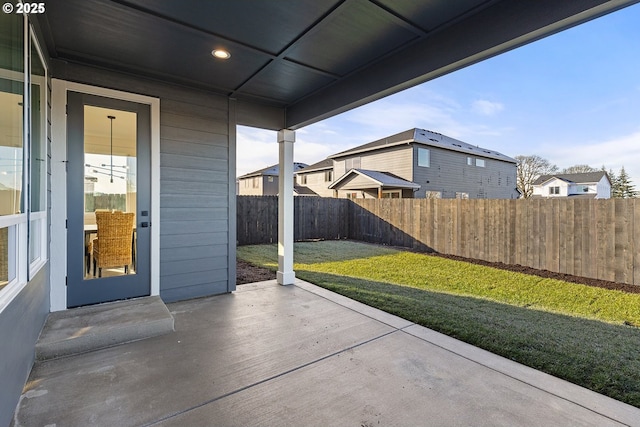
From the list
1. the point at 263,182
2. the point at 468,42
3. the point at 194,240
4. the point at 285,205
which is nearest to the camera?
the point at 468,42

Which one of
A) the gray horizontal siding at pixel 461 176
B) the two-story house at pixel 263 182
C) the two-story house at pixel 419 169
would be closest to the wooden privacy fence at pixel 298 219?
the two-story house at pixel 419 169

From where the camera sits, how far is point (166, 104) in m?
3.78

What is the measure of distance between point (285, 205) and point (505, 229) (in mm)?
5016

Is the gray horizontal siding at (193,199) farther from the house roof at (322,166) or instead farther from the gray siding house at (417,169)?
the house roof at (322,166)

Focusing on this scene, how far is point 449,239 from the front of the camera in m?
7.67

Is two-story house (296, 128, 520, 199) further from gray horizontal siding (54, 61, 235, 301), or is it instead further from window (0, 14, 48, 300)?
window (0, 14, 48, 300)

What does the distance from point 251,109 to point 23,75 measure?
275cm

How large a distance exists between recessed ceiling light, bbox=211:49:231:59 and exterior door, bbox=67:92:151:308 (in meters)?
1.32

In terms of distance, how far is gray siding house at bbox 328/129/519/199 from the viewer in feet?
48.8

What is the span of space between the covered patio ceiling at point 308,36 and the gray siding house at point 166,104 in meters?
0.02

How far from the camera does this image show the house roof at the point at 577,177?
2738 centimetres

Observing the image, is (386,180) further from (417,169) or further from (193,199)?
(193,199)

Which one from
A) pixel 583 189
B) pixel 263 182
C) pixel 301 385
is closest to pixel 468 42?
pixel 301 385

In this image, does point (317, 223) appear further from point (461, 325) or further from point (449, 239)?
point (461, 325)
